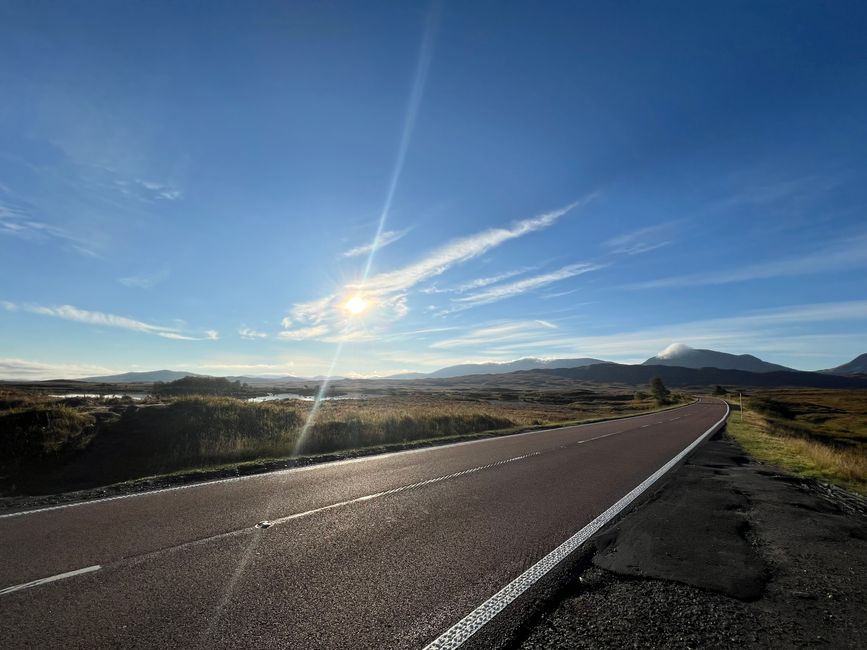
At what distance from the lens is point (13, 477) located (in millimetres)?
10688

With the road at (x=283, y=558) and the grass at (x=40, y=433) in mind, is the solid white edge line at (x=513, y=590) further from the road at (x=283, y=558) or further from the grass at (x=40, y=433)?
the grass at (x=40, y=433)

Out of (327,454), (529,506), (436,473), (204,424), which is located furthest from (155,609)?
(204,424)

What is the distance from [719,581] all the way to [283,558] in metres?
4.92

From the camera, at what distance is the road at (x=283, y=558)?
3.79m

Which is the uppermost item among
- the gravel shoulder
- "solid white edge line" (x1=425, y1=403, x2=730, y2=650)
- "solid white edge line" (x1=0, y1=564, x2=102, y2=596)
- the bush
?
the bush

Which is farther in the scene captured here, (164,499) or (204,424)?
(204,424)

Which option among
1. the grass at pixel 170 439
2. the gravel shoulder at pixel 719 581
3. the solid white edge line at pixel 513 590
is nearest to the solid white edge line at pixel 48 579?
the solid white edge line at pixel 513 590

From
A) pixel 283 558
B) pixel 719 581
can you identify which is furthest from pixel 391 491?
pixel 719 581

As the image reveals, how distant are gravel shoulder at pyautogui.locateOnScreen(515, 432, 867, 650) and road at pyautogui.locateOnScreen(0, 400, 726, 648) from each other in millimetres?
759

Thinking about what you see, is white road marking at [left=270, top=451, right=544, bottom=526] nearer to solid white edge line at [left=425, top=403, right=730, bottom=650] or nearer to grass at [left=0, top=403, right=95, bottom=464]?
solid white edge line at [left=425, top=403, right=730, bottom=650]

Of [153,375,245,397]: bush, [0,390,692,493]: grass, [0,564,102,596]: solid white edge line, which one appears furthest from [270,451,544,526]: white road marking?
[153,375,245,397]: bush

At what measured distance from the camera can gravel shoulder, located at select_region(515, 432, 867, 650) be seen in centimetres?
380

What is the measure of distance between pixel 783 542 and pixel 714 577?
2190mm

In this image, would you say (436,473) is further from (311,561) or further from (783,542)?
(783,542)
